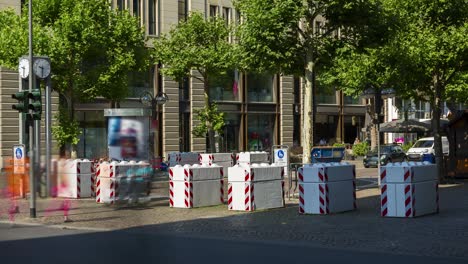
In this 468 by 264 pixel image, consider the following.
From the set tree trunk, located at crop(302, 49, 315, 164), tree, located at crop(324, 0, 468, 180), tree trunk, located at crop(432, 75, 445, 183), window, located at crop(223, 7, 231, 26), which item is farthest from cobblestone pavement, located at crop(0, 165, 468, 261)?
window, located at crop(223, 7, 231, 26)

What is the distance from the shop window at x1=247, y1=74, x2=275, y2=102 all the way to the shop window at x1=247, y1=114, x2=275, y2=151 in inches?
49.6

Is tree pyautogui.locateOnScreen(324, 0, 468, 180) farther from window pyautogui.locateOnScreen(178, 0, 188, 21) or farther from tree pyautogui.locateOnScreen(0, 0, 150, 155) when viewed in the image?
window pyautogui.locateOnScreen(178, 0, 188, 21)

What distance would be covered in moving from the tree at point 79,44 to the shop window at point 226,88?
14.7 meters

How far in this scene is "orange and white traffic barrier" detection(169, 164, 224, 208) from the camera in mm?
19656

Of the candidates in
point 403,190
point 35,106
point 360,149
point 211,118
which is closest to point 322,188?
point 403,190

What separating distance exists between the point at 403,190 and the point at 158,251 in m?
6.74

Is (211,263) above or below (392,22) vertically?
below

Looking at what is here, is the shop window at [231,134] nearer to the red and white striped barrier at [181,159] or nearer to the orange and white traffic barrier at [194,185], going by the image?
the red and white striped barrier at [181,159]

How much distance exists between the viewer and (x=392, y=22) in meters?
24.9

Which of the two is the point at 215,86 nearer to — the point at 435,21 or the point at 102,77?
the point at 102,77

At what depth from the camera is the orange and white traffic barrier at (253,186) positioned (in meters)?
18.5

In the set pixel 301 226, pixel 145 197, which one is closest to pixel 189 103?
pixel 301 226

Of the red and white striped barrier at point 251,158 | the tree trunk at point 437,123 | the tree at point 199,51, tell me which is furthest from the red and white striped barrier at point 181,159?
the tree trunk at point 437,123

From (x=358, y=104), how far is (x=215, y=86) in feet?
62.1
